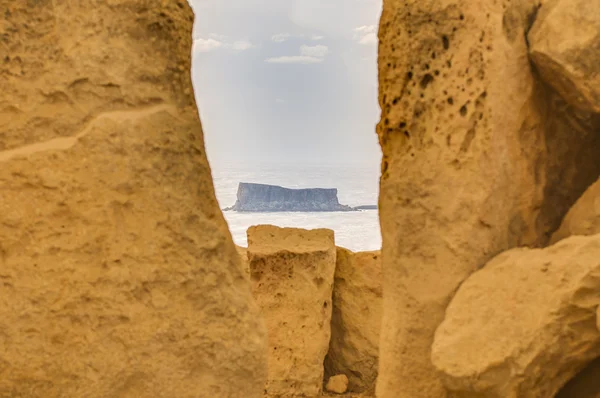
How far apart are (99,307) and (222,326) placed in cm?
30

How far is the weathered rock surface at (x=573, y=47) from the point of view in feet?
6.62

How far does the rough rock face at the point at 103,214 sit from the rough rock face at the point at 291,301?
2.90 metres

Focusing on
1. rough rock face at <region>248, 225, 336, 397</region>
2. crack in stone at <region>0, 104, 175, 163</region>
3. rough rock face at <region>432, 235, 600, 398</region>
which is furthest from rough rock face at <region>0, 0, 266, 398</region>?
rough rock face at <region>248, 225, 336, 397</region>

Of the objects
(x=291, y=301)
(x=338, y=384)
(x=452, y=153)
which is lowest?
(x=338, y=384)

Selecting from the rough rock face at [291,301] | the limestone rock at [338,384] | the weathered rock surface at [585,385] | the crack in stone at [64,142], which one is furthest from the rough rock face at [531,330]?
the limestone rock at [338,384]

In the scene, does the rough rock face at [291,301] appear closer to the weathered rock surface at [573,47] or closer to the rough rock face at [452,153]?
the rough rock face at [452,153]

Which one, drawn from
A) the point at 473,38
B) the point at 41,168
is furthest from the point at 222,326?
the point at 473,38

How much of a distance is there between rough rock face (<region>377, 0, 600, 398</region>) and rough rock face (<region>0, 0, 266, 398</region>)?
A: 2.54 feet

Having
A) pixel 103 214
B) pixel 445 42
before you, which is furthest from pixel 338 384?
pixel 103 214

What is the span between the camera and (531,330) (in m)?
1.81

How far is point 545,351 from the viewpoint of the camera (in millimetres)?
1808

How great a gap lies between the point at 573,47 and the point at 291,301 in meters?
2.92

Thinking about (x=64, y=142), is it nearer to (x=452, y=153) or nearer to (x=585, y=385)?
(x=452, y=153)

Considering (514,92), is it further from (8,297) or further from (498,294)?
(8,297)
